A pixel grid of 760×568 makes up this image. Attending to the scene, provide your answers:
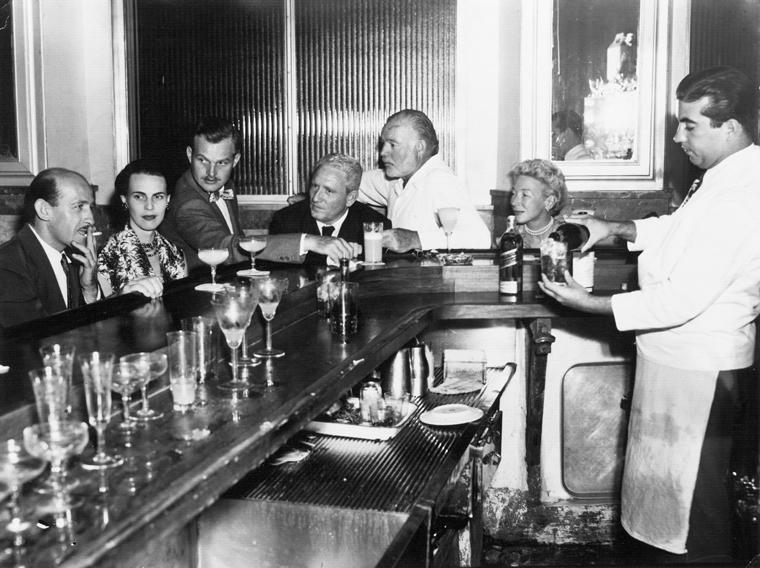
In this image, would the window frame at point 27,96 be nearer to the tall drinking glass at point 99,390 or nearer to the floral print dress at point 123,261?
the floral print dress at point 123,261

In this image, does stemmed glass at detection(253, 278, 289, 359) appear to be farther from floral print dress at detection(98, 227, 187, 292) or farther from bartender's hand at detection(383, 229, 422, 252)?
bartender's hand at detection(383, 229, 422, 252)

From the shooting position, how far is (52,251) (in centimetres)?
318

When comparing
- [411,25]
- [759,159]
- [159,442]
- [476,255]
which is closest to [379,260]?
[476,255]

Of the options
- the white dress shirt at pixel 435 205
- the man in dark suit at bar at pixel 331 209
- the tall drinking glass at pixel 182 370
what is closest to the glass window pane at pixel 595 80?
the white dress shirt at pixel 435 205

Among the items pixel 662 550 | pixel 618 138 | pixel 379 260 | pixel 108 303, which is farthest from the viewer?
pixel 618 138

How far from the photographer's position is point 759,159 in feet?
8.14

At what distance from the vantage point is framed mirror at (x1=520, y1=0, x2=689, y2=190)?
15.6ft

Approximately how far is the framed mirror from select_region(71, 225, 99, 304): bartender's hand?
269cm

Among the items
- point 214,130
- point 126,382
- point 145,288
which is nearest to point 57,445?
point 126,382

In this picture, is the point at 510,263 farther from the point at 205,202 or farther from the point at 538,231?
the point at 205,202

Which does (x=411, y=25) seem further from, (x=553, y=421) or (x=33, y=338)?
(x=33, y=338)

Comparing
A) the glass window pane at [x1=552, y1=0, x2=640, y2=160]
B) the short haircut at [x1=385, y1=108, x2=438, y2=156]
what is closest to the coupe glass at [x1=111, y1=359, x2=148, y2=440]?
the short haircut at [x1=385, y1=108, x2=438, y2=156]

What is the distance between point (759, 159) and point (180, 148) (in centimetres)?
429

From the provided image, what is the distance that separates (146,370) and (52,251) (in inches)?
76.1
